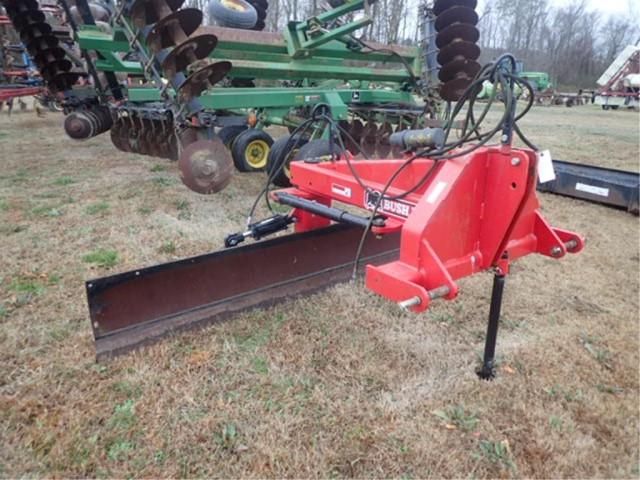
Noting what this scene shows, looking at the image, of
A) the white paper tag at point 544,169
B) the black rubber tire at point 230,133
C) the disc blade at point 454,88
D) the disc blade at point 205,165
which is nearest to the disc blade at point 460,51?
the disc blade at point 454,88

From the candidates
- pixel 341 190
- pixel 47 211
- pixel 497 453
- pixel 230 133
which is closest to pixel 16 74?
pixel 230 133

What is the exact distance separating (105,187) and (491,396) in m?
4.88

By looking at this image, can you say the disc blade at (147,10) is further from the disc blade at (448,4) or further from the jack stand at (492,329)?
the disc blade at (448,4)

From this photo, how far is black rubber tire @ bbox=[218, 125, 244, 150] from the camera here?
6.30 meters

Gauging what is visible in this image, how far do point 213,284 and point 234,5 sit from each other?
448cm

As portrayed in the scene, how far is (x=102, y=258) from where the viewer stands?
3457 mm

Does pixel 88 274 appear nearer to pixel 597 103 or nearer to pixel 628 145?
pixel 628 145

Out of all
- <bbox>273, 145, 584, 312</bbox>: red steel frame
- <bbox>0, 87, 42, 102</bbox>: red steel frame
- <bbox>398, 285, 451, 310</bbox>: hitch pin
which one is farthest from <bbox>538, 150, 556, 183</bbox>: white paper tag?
<bbox>0, 87, 42, 102</bbox>: red steel frame

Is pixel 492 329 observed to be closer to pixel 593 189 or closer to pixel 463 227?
pixel 463 227

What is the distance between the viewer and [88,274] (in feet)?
10.6

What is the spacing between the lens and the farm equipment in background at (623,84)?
25.4m

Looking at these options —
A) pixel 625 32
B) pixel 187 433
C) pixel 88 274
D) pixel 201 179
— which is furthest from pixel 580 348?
pixel 625 32

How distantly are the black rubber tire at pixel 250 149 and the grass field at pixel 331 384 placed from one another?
93.6 inches

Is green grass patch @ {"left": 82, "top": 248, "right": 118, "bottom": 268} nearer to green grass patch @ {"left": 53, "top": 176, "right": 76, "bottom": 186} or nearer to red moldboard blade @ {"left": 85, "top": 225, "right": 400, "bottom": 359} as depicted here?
red moldboard blade @ {"left": 85, "top": 225, "right": 400, "bottom": 359}
